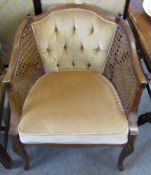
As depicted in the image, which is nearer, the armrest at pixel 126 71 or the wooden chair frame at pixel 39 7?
the armrest at pixel 126 71

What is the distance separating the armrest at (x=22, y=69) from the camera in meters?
0.99

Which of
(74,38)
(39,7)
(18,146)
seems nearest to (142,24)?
(74,38)

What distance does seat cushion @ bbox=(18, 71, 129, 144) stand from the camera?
102cm

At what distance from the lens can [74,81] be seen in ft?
4.03

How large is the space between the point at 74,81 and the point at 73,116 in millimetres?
241

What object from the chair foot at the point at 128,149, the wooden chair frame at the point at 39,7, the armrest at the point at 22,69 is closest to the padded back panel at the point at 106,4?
the wooden chair frame at the point at 39,7

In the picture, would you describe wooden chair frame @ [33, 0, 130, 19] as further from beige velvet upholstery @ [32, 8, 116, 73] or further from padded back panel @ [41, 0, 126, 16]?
beige velvet upholstery @ [32, 8, 116, 73]

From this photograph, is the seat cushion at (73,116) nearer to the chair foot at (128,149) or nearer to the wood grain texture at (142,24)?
the chair foot at (128,149)

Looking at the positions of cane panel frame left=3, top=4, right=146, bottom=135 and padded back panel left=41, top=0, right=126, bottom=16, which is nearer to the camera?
cane panel frame left=3, top=4, right=146, bottom=135

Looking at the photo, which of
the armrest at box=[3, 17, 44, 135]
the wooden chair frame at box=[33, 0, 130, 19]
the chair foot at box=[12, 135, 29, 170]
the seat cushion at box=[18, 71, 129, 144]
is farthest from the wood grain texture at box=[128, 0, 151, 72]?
the chair foot at box=[12, 135, 29, 170]

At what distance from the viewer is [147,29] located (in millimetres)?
1079

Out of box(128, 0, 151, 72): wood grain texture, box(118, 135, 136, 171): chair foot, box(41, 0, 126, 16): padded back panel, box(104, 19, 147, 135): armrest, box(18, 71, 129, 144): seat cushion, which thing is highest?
box(41, 0, 126, 16): padded back panel

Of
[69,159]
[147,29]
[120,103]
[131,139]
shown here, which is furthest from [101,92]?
[69,159]

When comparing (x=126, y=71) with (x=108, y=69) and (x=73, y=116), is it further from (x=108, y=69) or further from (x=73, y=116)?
(x=73, y=116)
